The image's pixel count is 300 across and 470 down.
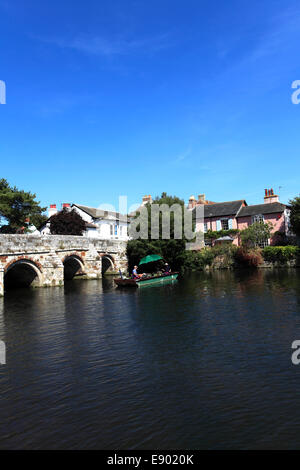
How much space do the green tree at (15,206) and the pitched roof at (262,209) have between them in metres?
33.5

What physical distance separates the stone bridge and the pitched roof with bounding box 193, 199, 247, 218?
21452 mm

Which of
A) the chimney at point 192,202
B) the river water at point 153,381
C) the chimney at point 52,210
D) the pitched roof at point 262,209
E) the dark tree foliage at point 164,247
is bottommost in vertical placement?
the river water at point 153,381

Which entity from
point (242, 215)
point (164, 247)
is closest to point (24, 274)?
point (164, 247)

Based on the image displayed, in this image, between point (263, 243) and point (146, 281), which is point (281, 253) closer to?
point (263, 243)

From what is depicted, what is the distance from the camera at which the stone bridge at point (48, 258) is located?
28.7 meters

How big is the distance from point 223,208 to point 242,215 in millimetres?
4333

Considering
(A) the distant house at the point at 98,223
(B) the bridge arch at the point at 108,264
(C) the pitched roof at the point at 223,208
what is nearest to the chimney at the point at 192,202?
(C) the pitched roof at the point at 223,208

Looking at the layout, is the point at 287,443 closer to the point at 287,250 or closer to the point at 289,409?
the point at 289,409

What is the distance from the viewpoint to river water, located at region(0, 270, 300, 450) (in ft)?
21.0

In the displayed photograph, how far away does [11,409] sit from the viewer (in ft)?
25.0

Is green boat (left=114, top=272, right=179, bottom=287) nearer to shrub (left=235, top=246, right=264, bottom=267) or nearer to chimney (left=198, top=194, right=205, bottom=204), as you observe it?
shrub (left=235, top=246, right=264, bottom=267)

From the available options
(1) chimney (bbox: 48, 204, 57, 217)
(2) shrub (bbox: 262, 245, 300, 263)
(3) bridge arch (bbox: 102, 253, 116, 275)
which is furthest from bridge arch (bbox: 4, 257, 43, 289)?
(2) shrub (bbox: 262, 245, 300, 263)

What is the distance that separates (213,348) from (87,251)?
29507 millimetres

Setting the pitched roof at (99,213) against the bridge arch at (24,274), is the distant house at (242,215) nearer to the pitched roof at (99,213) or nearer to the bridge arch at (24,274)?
the pitched roof at (99,213)
